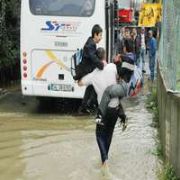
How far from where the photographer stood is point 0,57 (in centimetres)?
1803

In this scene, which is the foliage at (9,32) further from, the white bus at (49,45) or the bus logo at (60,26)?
the bus logo at (60,26)

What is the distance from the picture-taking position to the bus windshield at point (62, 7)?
45.8ft

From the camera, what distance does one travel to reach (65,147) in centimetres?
1069

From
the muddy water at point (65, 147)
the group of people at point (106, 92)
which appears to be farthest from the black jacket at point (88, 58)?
the muddy water at point (65, 147)

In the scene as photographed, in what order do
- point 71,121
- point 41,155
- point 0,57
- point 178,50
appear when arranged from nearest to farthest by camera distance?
point 178,50, point 41,155, point 71,121, point 0,57

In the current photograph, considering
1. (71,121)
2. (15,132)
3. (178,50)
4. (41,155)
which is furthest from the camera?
(71,121)

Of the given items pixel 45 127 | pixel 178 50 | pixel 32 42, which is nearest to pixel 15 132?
pixel 45 127

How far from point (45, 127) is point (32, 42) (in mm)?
2522

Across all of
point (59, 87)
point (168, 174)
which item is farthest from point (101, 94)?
point (59, 87)

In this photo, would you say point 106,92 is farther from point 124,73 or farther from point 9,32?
point 9,32

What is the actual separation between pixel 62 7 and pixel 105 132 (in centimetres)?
582

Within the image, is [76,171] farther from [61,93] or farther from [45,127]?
[61,93]

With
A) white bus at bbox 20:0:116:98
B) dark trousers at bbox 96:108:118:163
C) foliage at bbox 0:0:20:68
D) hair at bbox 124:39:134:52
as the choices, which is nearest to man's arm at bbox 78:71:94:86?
dark trousers at bbox 96:108:118:163

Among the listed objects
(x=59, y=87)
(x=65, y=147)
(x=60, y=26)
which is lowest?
(x=65, y=147)
